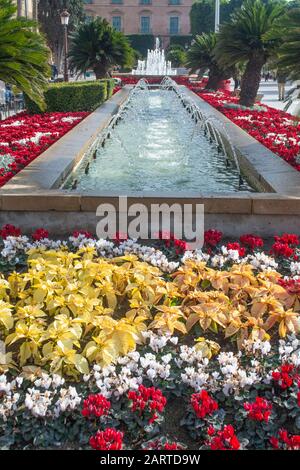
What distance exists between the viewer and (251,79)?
50.7 ft

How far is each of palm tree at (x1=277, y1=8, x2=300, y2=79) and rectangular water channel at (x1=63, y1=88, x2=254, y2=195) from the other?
64.7 inches

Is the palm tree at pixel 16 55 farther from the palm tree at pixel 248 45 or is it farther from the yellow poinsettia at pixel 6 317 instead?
the palm tree at pixel 248 45

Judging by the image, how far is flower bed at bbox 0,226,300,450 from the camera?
2754 millimetres

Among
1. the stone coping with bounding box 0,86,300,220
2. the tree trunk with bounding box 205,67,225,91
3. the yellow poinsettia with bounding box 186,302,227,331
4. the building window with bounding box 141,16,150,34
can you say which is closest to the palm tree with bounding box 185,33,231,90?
the tree trunk with bounding box 205,67,225,91

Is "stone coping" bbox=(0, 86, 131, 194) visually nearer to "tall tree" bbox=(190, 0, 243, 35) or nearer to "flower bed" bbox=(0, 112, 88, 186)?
"flower bed" bbox=(0, 112, 88, 186)

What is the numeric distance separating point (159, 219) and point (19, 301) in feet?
5.96

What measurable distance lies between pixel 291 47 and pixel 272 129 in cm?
254

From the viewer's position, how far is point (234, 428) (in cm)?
278

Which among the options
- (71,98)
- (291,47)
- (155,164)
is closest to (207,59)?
(71,98)

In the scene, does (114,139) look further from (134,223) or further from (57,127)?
(134,223)

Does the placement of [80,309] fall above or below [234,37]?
below

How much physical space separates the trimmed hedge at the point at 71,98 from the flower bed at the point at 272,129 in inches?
130
